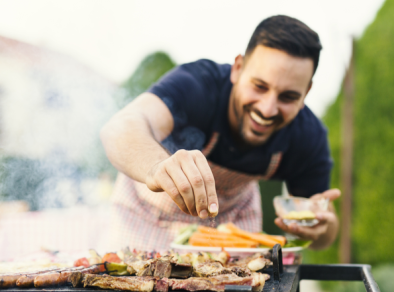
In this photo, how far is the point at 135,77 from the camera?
19.2 ft

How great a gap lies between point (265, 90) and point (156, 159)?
3.48 feet

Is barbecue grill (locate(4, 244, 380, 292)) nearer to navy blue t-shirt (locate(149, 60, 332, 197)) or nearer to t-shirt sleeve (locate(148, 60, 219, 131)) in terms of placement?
navy blue t-shirt (locate(149, 60, 332, 197))

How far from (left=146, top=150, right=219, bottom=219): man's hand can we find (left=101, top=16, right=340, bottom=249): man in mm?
267

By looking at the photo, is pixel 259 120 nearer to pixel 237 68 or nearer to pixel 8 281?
pixel 237 68

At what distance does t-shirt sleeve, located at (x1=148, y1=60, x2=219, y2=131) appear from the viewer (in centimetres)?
201

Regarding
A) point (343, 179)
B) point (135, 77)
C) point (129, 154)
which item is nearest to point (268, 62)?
point (129, 154)

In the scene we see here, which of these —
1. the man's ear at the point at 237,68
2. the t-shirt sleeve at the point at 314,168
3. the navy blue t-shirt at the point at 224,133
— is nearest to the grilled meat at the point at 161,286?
the navy blue t-shirt at the point at 224,133

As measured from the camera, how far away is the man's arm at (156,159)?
103 centimetres

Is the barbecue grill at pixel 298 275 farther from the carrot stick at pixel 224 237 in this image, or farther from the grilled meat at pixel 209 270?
the carrot stick at pixel 224 237

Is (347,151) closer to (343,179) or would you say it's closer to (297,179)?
(343,179)

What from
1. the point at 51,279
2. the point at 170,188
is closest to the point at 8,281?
the point at 51,279

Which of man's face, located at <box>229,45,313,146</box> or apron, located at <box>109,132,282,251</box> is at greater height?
man's face, located at <box>229,45,313,146</box>

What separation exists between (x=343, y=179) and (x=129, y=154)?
4.39 metres

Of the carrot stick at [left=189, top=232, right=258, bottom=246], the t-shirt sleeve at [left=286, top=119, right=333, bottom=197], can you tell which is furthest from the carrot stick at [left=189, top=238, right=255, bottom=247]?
the t-shirt sleeve at [left=286, top=119, right=333, bottom=197]
